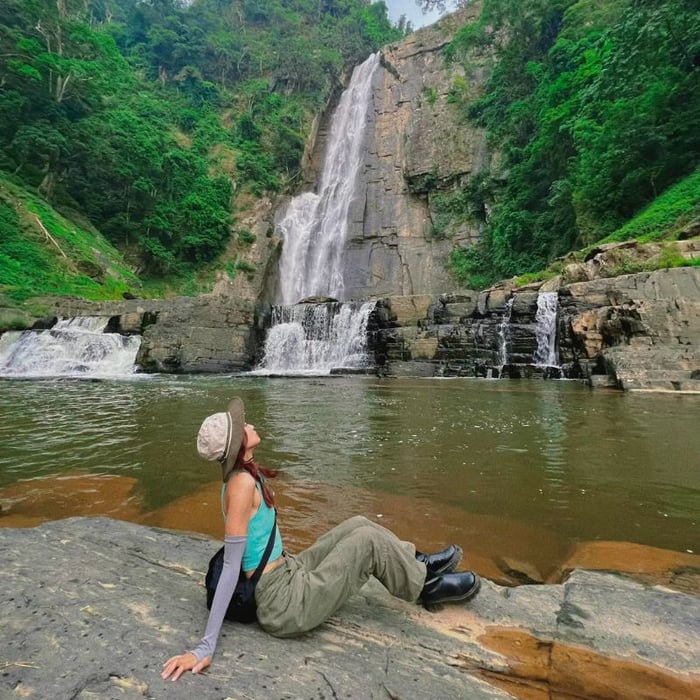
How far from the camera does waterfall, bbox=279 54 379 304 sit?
112ft

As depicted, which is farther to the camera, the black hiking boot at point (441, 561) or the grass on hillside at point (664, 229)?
the grass on hillside at point (664, 229)

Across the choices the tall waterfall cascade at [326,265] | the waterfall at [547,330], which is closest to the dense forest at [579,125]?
the waterfall at [547,330]

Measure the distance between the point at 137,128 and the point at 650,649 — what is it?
38.9 metres

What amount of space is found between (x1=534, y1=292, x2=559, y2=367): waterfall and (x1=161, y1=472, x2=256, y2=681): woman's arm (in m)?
15.6

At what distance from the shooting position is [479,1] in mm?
38281

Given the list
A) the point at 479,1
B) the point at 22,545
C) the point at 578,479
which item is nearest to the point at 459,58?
the point at 479,1

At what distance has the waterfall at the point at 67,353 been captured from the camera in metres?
17.4

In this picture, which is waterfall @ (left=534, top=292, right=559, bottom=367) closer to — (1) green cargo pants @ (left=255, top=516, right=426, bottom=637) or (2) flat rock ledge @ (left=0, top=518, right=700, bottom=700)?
(2) flat rock ledge @ (left=0, top=518, right=700, bottom=700)

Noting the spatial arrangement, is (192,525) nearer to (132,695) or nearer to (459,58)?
(132,695)

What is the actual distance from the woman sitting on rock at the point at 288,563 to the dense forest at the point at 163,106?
24462 mm

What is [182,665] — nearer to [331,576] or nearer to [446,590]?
[331,576]

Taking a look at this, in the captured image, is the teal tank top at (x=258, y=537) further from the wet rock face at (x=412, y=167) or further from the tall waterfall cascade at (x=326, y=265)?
the wet rock face at (x=412, y=167)

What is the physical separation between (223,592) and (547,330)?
1628cm

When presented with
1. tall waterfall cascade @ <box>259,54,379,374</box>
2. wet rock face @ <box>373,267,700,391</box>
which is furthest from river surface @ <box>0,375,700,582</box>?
tall waterfall cascade @ <box>259,54,379,374</box>
